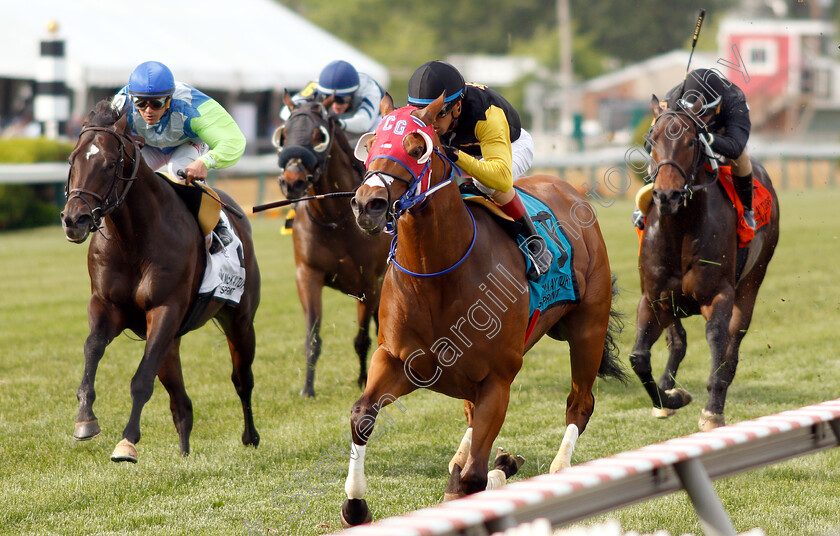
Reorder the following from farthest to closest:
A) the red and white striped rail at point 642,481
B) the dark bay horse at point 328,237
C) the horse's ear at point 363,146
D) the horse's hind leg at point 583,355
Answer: the dark bay horse at point 328,237
the horse's hind leg at point 583,355
the horse's ear at point 363,146
the red and white striped rail at point 642,481

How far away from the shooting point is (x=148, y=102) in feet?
16.1

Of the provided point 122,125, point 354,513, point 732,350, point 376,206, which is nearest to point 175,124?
point 122,125

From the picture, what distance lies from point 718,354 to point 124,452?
3257 mm

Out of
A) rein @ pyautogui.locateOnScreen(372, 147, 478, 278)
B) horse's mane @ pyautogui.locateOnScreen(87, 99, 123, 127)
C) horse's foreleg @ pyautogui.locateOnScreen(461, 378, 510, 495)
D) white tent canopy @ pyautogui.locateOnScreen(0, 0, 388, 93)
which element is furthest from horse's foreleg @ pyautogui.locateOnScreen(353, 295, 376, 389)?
white tent canopy @ pyautogui.locateOnScreen(0, 0, 388, 93)

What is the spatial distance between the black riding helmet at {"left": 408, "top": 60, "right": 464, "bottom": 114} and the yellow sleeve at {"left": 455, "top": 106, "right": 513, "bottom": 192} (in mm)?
175

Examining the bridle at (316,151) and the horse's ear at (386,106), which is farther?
the bridle at (316,151)

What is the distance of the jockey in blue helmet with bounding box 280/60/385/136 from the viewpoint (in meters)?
7.39

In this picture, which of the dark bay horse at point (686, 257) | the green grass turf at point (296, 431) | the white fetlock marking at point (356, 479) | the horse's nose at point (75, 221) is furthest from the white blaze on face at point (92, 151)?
the dark bay horse at point (686, 257)

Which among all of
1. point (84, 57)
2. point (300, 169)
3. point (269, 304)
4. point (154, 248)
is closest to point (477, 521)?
point (154, 248)

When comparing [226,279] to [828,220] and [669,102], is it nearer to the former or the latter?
[669,102]

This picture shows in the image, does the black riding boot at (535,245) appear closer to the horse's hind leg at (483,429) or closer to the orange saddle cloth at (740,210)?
the horse's hind leg at (483,429)

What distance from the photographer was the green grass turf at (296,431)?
434 centimetres

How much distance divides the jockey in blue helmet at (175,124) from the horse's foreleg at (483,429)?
6.57ft

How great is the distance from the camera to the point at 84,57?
22000mm
